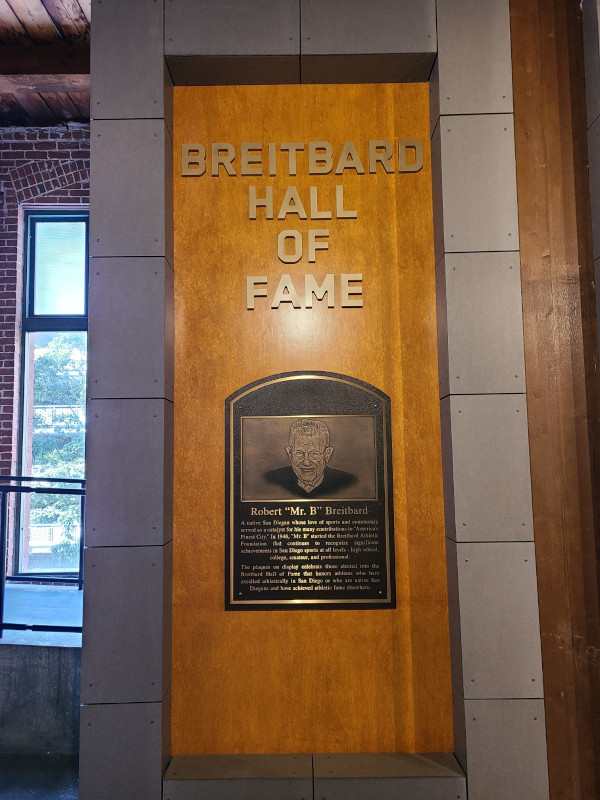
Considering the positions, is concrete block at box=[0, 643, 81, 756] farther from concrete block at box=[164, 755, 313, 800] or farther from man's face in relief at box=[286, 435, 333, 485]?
man's face in relief at box=[286, 435, 333, 485]

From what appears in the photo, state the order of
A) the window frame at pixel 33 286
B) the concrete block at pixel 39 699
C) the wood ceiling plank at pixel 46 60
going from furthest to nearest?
the window frame at pixel 33 286, the wood ceiling plank at pixel 46 60, the concrete block at pixel 39 699

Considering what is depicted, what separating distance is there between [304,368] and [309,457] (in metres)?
0.39

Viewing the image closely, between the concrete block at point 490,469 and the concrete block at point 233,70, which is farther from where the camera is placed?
the concrete block at point 233,70

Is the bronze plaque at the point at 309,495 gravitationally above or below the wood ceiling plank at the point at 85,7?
below

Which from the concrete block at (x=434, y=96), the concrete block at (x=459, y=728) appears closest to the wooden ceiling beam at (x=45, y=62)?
the concrete block at (x=434, y=96)

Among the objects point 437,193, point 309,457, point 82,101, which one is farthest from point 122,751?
point 82,101

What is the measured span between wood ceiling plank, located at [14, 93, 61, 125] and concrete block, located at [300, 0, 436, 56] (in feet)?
13.5

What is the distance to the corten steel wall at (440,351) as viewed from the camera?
2412mm

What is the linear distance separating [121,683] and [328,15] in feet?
9.48

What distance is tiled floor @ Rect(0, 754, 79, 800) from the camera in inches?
128

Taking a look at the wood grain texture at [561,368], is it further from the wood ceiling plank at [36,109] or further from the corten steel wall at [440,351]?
the wood ceiling plank at [36,109]

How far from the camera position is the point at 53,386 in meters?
6.35

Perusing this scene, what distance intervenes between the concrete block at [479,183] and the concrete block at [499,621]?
4.15 ft

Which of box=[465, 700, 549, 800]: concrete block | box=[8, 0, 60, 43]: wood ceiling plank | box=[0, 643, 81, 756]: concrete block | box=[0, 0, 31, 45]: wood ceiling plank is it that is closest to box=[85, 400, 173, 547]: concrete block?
box=[465, 700, 549, 800]: concrete block
